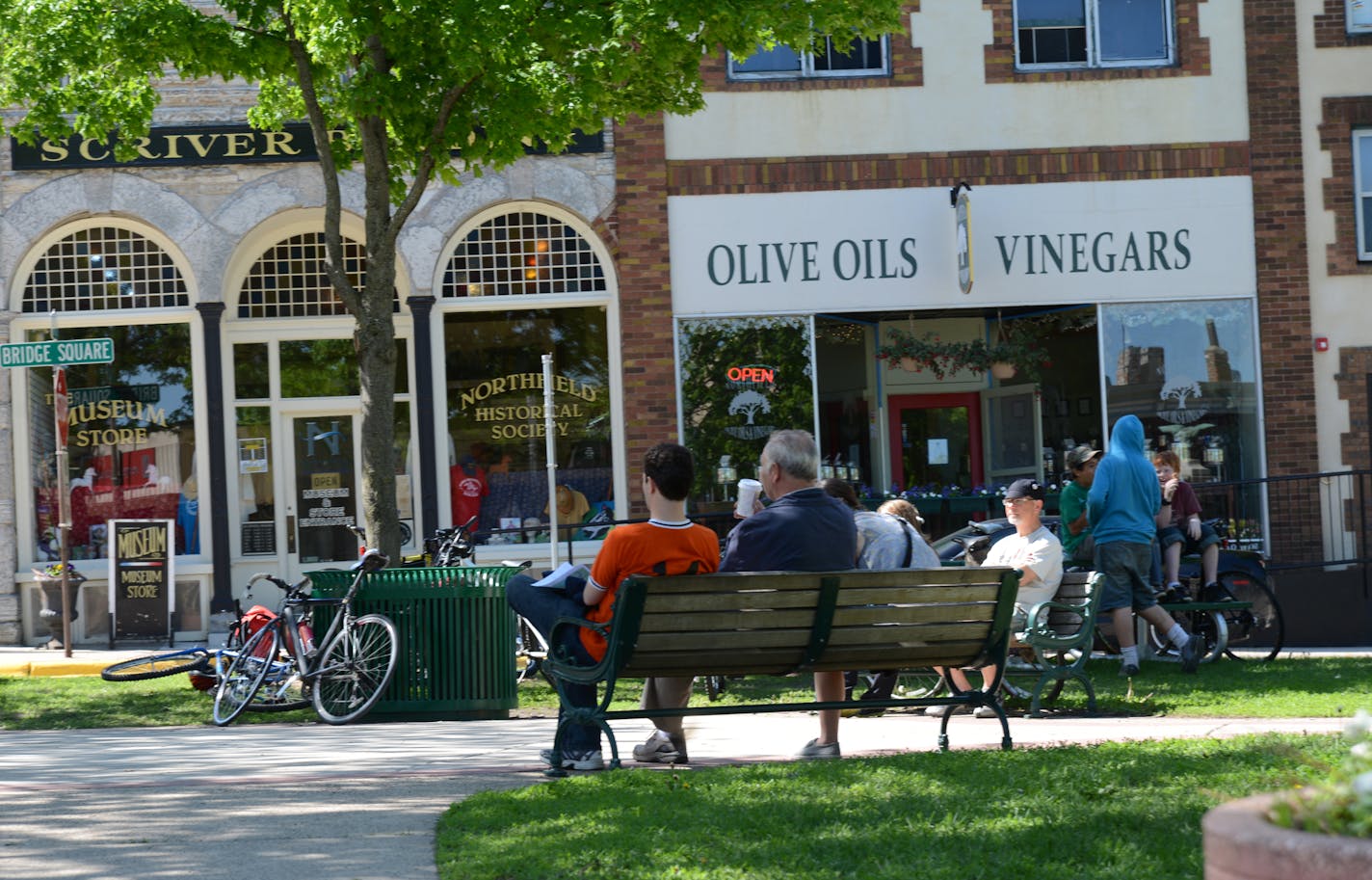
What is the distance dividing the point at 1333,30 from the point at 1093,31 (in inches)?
99.5

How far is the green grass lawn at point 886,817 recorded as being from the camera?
482cm

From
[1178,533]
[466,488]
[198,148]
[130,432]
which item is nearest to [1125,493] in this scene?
[1178,533]

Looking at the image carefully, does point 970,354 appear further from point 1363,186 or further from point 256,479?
point 256,479

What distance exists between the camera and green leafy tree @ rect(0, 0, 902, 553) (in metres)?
11.2

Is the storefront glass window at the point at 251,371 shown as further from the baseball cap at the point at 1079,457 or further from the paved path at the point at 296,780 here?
the baseball cap at the point at 1079,457

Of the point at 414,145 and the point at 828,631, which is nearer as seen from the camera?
the point at 828,631

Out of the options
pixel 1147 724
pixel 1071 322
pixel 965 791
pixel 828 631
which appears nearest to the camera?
pixel 965 791

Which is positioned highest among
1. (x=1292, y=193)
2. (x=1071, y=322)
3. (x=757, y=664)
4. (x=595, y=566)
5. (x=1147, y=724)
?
(x=1292, y=193)

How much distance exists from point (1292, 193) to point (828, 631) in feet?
39.5

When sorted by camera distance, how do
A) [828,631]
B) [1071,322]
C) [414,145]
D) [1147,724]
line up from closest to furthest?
1. [828,631]
2. [1147,724]
3. [414,145]
4. [1071,322]

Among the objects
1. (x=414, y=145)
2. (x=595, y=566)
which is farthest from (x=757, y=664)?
(x=414, y=145)

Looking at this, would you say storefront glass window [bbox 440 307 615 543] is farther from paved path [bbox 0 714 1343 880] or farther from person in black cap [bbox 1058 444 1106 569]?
paved path [bbox 0 714 1343 880]

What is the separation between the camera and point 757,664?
6.94 metres

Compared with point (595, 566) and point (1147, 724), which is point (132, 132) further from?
point (1147, 724)
